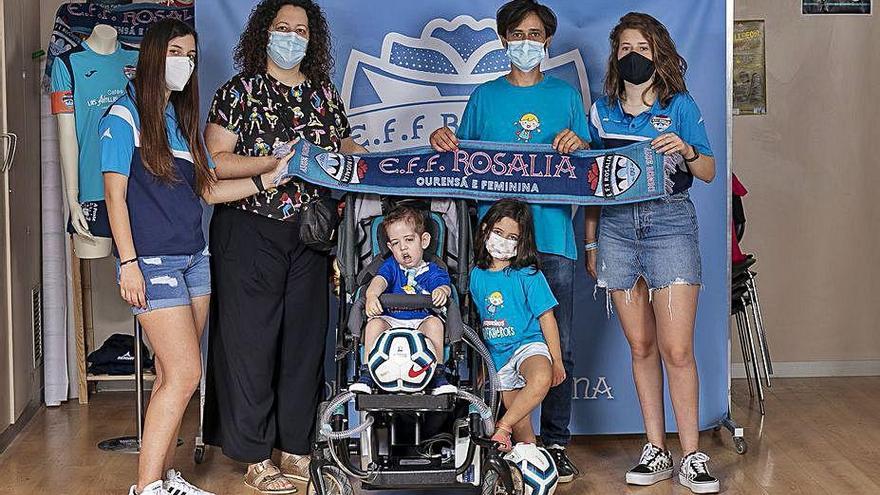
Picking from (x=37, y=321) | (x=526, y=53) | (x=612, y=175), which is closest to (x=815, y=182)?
(x=612, y=175)

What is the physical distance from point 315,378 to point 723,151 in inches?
68.7

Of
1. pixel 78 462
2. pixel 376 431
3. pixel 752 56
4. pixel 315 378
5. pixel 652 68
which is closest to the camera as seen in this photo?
pixel 376 431

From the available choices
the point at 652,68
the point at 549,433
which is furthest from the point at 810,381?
the point at 652,68

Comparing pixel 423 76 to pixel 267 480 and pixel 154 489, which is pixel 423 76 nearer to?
pixel 267 480

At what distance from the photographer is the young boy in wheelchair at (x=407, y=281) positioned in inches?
149

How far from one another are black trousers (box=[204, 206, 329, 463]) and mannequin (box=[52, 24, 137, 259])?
67 centimetres

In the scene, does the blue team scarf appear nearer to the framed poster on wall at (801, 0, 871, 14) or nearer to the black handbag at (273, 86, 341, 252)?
the black handbag at (273, 86, 341, 252)

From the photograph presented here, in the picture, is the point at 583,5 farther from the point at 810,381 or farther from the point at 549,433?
the point at 810,381

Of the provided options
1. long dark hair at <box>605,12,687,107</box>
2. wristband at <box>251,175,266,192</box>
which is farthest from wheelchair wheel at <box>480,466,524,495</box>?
long dark hair at <box>605,12,687,107</box>

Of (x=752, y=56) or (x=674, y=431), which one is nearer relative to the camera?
(x=674, y=431)

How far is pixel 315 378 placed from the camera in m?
4.35

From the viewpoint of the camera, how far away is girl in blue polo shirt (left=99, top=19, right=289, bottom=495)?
3.73 metres

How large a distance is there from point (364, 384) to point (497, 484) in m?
0.49

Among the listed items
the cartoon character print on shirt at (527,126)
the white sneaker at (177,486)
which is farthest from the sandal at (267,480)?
the cartoon character print on shirt at (527,126)
